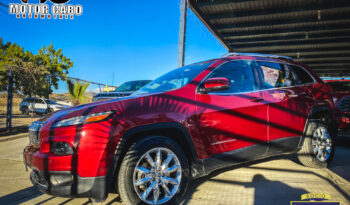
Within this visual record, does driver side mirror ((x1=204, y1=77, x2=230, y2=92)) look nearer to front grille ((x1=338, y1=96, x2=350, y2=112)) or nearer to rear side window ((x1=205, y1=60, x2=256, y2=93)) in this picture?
rear side window ((x1=205, y1=60, x2=256, y2=93))

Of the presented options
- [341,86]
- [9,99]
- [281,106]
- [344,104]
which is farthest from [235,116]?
[9,99]

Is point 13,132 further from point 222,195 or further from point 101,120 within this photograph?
point 222,195

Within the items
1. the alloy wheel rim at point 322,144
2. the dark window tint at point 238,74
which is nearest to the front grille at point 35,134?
the dark window tint at point 238,74

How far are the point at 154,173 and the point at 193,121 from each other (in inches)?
26.9

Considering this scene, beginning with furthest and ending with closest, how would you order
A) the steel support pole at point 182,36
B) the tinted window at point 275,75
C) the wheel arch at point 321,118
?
the steel support pole at point 182,36
the wheel arch at point 321,118
the tinted window at point 275,75

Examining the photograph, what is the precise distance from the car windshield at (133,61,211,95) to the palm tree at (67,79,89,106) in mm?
6830

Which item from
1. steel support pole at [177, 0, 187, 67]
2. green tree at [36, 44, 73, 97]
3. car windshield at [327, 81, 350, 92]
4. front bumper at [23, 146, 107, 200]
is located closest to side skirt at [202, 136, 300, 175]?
front bumper at [23, 146, 107, 200]

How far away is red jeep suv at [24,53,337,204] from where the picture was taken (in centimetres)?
196

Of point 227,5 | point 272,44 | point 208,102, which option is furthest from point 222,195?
point 272,44

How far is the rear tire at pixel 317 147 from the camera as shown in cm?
344

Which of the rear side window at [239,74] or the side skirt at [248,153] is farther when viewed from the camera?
the rear side window at [239,74]

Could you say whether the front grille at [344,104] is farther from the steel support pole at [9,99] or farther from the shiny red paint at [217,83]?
the steel support pole at [9,99]

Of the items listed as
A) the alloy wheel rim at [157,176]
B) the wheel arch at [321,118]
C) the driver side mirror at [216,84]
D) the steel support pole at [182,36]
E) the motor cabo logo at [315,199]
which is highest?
the steel support pole at [182,36]

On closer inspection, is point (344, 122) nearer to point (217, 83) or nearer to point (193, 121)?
point (217, 83)
